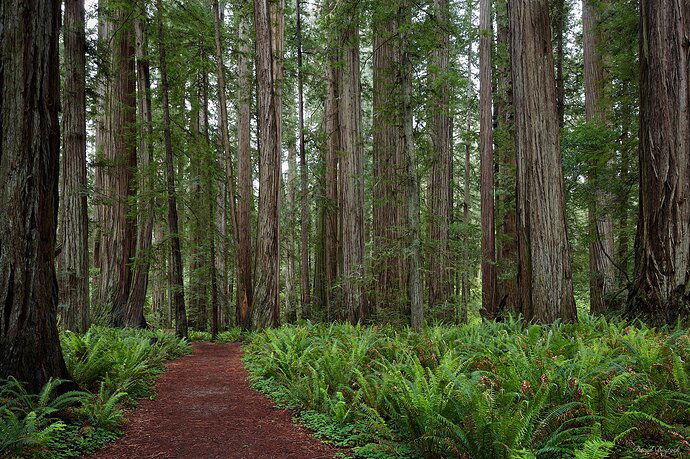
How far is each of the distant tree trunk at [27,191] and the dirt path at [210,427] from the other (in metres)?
1.10

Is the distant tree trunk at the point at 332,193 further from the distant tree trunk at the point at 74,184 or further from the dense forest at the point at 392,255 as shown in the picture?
the distant tree trunk at the point at 74,184

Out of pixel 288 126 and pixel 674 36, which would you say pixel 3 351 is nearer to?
pixel 674 36

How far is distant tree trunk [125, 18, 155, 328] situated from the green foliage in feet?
22.4

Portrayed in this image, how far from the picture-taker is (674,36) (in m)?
5.99

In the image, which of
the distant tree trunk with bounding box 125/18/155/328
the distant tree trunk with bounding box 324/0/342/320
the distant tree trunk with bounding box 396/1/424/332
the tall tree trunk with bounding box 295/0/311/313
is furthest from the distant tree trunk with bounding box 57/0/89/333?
the distant tree trunk with bounding box 324/0/342/320

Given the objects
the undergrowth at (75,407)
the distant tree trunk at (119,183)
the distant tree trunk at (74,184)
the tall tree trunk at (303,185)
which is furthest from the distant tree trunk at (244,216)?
the undergrowth at (75,407)

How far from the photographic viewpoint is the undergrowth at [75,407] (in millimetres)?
2891

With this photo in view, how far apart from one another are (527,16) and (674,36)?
211 centimetres

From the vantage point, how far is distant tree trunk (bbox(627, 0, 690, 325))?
5723mm

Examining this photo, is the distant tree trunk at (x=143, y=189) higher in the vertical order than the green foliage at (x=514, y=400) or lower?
higher

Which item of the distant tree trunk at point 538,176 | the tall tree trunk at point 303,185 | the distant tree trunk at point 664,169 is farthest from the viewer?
the tall tree trunk at point 303,185

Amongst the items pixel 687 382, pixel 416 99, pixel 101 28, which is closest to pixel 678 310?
pixel 687 382

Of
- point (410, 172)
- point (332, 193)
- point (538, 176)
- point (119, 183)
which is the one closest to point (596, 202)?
point (538, 176)

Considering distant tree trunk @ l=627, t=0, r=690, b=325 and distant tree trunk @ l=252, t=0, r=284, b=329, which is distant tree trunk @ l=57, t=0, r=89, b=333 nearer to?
distant tree trunk @ l=252, t=0, r=284, b=329
